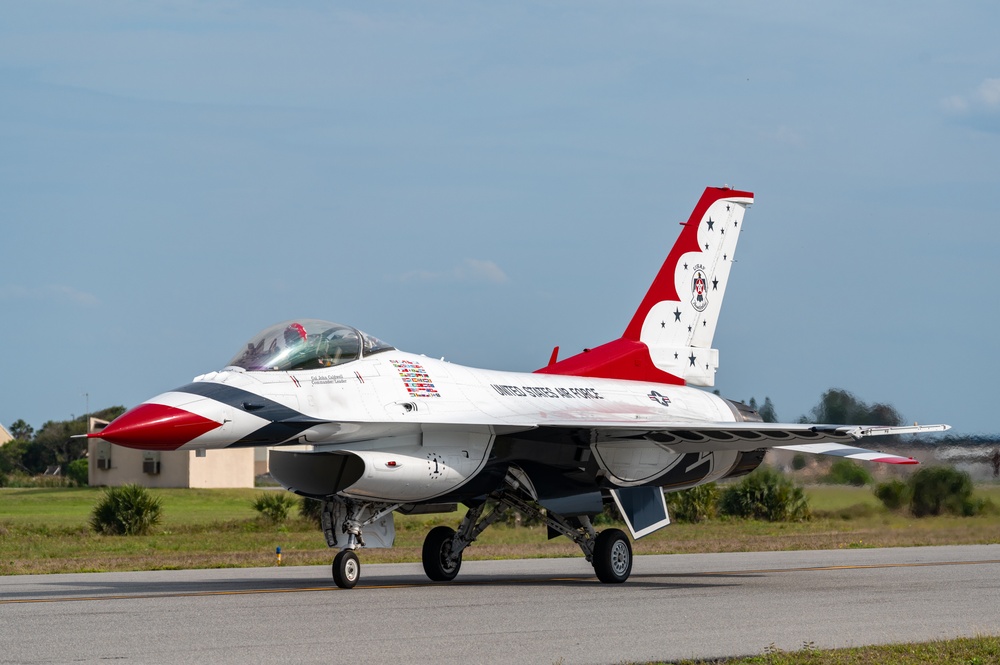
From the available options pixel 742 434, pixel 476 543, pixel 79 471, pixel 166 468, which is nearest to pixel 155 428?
pixel 742 434

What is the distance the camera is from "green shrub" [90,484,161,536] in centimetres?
2942

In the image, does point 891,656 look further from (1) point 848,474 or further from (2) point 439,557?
(1) point 848,474

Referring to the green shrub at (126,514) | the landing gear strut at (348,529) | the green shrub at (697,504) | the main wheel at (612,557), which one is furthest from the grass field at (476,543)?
the landing gear strut at (348,529)

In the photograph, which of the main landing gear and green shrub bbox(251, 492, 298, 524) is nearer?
the main landing gear

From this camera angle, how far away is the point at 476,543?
26703mm

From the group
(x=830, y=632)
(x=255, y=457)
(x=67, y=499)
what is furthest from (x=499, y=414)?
(x=255, y=457)

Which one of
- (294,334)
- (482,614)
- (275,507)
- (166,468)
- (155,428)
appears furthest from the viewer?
(166,468)

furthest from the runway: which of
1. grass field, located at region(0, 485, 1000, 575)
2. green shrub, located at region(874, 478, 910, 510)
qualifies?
green shrub, located at region(874, 478, 910, 510)

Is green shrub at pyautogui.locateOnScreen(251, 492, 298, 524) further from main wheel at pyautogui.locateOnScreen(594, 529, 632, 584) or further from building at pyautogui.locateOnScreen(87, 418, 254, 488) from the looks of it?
building at pyautogui.locateOnScreen(87, 418, 254, 488)

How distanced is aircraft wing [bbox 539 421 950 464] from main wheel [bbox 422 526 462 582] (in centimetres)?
208

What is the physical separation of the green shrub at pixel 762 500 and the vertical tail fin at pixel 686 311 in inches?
501

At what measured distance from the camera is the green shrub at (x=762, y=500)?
1273 inches

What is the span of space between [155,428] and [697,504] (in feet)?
79.0

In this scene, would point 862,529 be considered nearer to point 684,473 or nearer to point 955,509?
point 955,509
